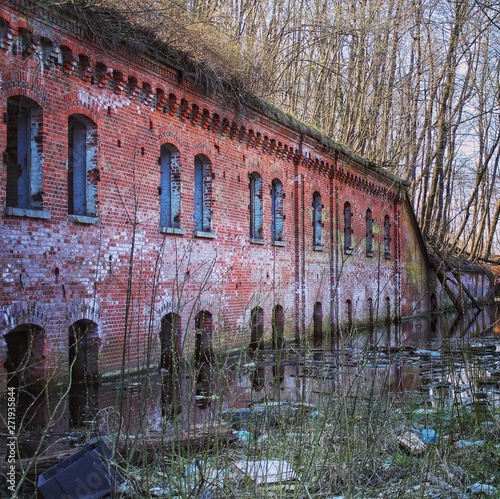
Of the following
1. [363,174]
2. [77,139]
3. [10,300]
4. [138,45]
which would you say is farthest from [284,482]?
[363,174]

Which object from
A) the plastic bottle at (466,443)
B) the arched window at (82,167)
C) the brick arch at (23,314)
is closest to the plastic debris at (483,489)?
the plastic bottle at (466,443)

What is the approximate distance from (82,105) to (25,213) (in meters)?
2.20

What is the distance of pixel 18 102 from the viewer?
960 cm

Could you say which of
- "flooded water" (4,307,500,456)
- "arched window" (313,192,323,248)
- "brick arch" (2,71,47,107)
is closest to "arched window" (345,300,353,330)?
"arched window" (313,192,323,248)

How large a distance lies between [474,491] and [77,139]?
8.38 metres

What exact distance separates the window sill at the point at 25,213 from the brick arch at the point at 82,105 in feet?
5.57

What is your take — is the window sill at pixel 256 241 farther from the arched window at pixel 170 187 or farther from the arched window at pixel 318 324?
the arched window at pixel 318 324

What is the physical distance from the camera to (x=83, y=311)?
1029 centimetres

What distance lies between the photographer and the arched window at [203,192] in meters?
14.0

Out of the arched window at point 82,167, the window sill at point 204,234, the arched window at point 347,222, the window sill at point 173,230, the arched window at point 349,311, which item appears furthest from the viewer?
the arched window at point 347,222

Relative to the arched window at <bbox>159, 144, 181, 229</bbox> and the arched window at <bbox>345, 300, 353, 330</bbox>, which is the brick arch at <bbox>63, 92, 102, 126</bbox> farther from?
the arched window at <bbox>345, 300, 353, 330</bbox>

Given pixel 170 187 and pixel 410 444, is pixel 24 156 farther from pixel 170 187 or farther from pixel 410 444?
pixel 410 444

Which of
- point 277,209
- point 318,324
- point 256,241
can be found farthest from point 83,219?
point 318,324

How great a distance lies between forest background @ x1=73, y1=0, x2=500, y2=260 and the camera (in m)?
12.6
